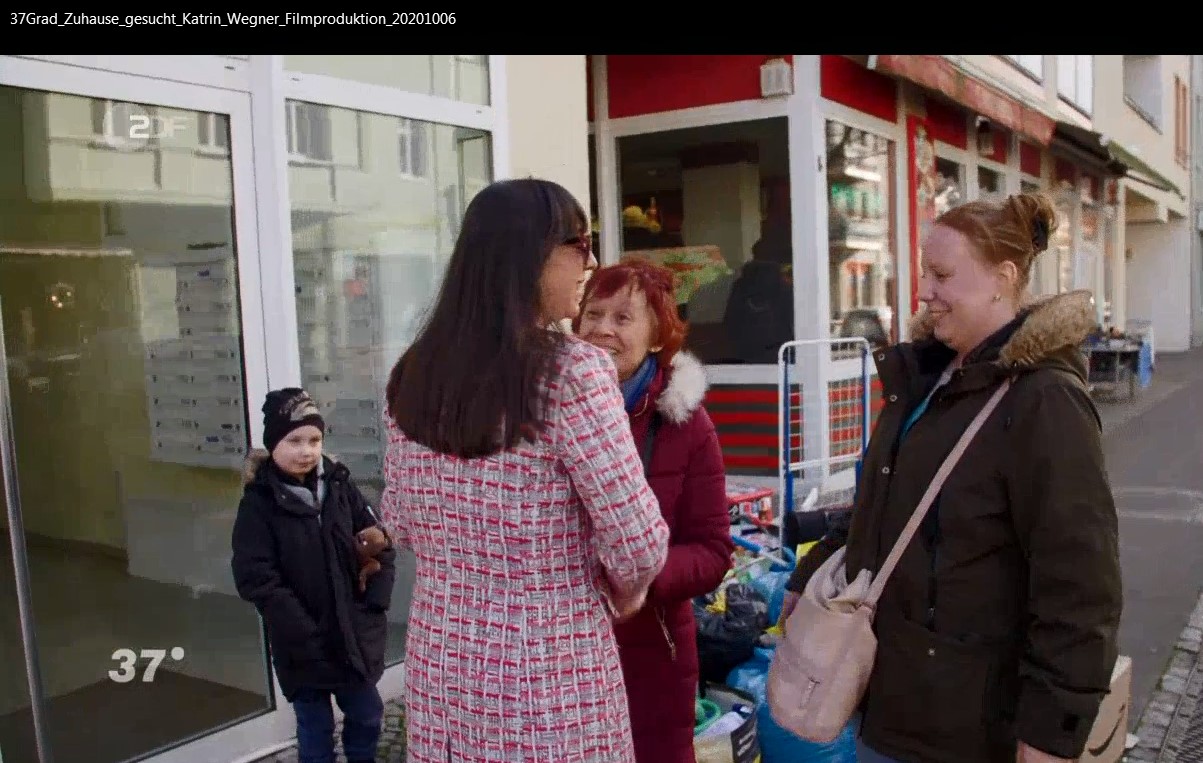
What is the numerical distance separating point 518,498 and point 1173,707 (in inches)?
151

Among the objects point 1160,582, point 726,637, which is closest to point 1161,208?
point 1160,582

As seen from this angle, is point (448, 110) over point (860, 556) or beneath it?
over

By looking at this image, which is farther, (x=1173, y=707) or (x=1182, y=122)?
(x=1182, y=122)

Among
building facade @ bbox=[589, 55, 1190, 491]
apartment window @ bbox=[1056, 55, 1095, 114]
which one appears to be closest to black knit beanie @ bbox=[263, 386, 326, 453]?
building facade @ bbox=[589, 55, 1190, 491]

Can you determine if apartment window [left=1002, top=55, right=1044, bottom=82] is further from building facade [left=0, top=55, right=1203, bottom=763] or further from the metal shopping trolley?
building facade [left=0, top=55, right=1203, bottom=763]

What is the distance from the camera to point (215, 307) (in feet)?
13.0

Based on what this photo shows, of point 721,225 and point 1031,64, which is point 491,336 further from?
point 1031,64

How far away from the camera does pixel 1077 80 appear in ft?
55.6

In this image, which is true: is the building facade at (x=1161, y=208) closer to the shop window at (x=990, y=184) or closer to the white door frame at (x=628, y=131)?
the shop window at (x=990, y=184)

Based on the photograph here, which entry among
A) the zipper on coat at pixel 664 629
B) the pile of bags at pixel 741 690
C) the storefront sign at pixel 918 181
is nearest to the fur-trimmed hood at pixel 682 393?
→ the zipper on coat at pixel 664 629

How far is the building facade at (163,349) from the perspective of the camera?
350 centimetres
